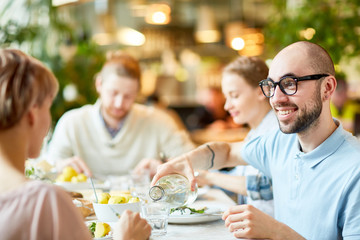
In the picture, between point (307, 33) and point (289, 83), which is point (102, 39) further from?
point (289, 83)

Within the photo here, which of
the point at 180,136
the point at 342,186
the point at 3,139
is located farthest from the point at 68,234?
the point at 180,136

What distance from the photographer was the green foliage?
158 inches

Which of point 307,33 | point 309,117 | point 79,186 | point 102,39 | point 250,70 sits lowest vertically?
point 79,186

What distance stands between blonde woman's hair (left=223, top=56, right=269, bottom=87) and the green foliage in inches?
71.4

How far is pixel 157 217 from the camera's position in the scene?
58.0 inches

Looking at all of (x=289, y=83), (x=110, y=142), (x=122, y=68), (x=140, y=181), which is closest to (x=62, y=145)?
(x=110, y=142)

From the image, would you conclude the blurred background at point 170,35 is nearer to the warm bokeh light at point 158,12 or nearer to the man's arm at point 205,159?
the warm bokeh light at point 158,12

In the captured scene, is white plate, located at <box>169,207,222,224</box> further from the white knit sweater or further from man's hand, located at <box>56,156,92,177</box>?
the white knit sweater

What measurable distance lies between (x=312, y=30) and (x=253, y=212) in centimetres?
298

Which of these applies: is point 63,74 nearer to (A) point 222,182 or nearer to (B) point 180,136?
(B) point 180,136

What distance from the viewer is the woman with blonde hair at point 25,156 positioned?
3.15 ft

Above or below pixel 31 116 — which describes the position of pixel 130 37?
above

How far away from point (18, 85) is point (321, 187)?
105 centimetres

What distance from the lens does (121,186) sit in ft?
7.51
